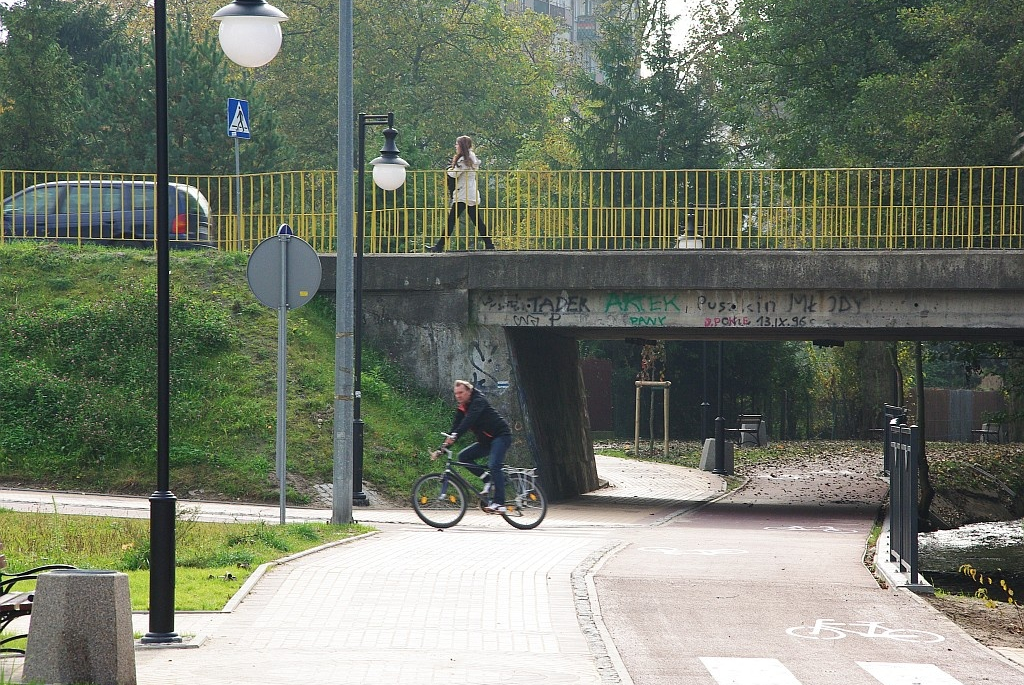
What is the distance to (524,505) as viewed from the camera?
1616 cm

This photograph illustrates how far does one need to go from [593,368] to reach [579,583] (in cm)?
3488

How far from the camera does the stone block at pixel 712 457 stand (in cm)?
3256

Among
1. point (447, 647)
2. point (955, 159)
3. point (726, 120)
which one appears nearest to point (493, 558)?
point (447, 647)

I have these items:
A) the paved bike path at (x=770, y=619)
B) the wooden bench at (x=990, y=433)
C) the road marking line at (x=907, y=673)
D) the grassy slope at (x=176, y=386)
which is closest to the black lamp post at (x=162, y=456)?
the paved bike path at (x=770, y=619)

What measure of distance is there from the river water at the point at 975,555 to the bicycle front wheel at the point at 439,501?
17.5 ft

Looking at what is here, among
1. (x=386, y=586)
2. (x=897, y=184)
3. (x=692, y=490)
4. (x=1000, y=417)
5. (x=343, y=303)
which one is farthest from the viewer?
(x=1000, y=417)

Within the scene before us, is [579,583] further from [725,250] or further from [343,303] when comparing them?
[725,250]

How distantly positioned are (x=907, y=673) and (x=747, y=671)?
0.92m

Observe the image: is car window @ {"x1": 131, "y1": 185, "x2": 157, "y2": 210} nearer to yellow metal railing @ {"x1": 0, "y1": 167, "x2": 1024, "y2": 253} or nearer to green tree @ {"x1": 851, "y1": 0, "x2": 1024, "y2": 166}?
yellow metal railing @ {"x1": 0, "y1": 167, "x2": 1024, "y2": 253}

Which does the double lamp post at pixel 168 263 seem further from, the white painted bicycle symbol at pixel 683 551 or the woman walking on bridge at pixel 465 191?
the white painted bicycle symbol at pixel 683 551

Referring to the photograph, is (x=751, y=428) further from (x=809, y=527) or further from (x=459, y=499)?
(x=459, y=499)

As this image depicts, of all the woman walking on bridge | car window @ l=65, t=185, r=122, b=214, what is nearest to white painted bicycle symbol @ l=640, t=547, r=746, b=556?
the woman walking on bridge

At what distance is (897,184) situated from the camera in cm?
2416

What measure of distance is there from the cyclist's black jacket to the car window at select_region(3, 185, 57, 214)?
12.2 m
